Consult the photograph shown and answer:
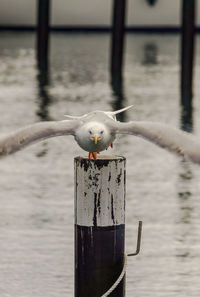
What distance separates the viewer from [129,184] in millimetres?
15797

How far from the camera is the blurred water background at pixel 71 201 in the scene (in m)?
11.2

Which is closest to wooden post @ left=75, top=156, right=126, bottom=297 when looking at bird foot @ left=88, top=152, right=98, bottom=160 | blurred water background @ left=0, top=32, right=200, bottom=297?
bird foot @ left=88, top=152, right=98, bottom=160

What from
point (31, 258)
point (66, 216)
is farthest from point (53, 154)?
point (31, 258)

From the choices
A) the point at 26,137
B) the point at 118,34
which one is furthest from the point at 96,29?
the point at 26,137

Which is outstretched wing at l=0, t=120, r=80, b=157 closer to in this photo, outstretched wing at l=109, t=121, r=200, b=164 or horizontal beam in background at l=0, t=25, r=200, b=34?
outstretched wing at l=109, t=121, r=200, b=164

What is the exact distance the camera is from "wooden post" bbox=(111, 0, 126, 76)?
30109 mm

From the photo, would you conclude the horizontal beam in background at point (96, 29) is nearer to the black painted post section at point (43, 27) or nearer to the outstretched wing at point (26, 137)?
the black painted post section at point (43, 27)

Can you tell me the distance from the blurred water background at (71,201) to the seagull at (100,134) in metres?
2.90

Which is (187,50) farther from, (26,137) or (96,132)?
(96,132)

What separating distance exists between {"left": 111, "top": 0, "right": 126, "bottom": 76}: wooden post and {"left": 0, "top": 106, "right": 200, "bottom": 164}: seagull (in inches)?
875

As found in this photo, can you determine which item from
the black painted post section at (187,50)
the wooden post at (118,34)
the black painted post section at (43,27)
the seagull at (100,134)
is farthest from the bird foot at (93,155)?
the black painted post section at (43,27)

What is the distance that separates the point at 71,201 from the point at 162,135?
6.82 metres

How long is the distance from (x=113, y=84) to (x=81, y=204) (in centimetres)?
2427

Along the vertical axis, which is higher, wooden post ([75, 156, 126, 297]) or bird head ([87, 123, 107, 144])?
bird head ([87, 123, 107, 144])
